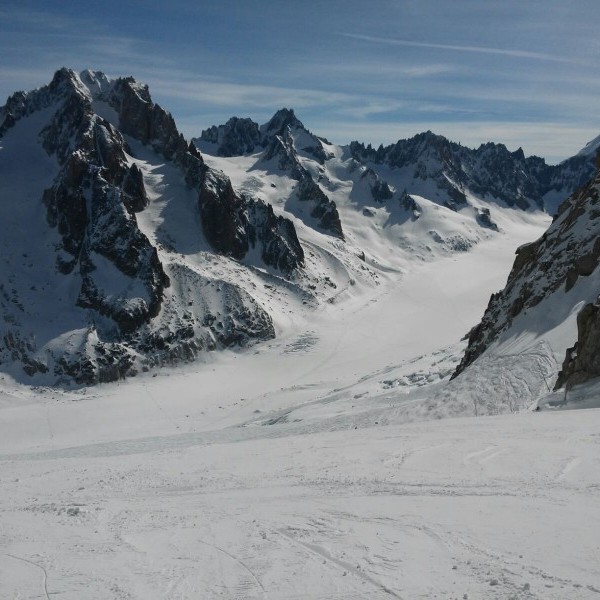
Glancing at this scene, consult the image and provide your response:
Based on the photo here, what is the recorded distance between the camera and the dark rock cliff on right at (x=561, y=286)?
1030 inches

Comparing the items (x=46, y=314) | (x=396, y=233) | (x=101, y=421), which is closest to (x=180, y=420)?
(x=101, y=421)

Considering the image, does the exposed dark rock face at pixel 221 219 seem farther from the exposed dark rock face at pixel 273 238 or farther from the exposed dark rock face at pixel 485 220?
the exposed dark rock face at pixel 485 220

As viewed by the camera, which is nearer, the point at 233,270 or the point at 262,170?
the point at 233,270

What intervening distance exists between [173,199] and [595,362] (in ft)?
272

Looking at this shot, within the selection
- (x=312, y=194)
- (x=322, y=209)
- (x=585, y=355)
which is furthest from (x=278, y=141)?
(x=585, y=355)

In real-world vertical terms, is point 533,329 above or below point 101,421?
above

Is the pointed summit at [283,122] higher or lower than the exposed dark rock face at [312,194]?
higher

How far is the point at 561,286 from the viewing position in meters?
34.2

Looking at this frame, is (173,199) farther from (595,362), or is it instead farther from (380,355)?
(595,362)

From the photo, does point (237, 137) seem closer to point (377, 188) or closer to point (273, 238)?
point (377, 188)

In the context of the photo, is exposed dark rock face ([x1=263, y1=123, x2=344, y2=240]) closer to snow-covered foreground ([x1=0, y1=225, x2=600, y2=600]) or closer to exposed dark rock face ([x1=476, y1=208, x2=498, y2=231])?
exposed dark rock face ([x1=476, y1=208, x2=498, y2=231])

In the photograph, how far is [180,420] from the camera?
56812 mm

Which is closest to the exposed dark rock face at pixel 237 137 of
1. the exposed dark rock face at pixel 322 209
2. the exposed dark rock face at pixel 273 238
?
the exposed dark rock face at pixel 322 209

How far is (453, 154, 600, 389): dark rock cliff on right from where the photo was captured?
26.2m
